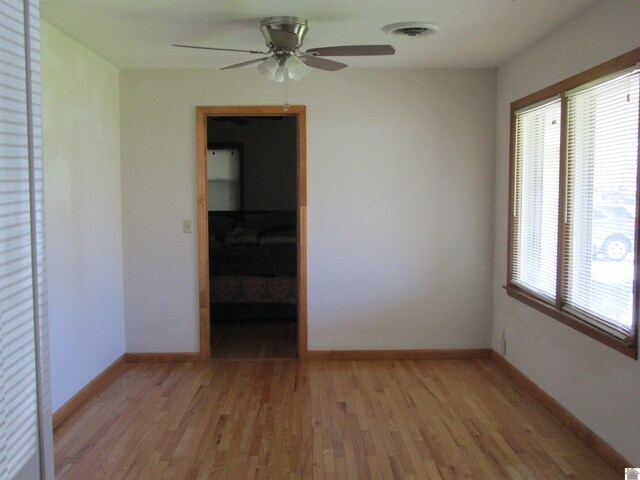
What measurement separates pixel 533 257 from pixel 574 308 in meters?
0.68

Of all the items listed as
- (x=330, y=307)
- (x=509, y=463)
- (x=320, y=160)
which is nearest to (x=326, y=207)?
(x=320, y=160)

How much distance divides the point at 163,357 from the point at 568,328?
3.09 metres

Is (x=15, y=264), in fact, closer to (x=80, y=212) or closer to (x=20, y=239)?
(x=20, y=239)

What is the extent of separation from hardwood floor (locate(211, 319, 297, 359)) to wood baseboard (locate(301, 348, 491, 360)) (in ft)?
0.88

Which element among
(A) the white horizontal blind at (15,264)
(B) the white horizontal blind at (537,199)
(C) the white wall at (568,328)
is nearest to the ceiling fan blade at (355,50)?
(C) the white wall at (568,328)

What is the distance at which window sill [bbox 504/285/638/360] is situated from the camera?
8.94 ft

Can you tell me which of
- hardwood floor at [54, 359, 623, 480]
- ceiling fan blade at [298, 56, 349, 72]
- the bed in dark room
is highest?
ceiling fan blade at [298, 56, 349, 72]

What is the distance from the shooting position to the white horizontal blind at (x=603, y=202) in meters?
2.77

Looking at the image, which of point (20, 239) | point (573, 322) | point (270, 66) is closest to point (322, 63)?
point (270, 66)

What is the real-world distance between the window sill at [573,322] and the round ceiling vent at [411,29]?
1.86 metres

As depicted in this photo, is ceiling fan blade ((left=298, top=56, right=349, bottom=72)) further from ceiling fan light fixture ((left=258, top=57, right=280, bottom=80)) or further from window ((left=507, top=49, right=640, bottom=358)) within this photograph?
window ((left=507, top=49, right=640, bottom=358))

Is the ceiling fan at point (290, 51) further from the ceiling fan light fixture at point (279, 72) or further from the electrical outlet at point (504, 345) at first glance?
the electrical outlet at point (504, 345)

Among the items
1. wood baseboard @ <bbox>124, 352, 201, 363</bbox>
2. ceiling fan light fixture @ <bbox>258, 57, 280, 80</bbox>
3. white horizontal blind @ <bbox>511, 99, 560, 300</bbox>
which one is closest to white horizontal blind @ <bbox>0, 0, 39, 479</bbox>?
ceiling fan light fixture @ <bbox>258, 57, 280, 80</bbox>

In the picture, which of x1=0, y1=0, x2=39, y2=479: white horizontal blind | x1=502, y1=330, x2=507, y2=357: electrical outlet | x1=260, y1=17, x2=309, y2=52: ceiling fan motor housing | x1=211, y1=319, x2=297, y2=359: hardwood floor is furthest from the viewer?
x1=211, y1=319, x2=297, y2=359: hardwood floor
